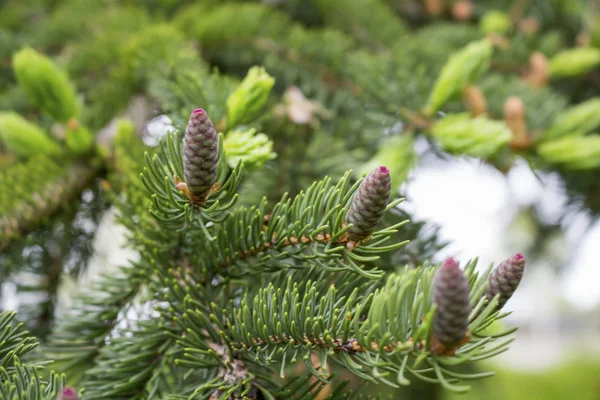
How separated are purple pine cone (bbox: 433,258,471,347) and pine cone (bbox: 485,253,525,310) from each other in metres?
0.05

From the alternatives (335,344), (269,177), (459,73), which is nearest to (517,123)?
(459,73)

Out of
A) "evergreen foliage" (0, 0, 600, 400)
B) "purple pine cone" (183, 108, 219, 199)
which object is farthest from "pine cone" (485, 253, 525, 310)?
"purple pine cone" (183, 108, 219, 199)

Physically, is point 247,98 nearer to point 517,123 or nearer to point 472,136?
point 472,136

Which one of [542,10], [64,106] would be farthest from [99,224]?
[542,10]

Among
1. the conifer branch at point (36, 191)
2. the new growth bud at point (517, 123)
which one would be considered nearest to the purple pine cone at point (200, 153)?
the conifer branch at point (36, 191)

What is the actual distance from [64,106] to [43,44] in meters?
0.36

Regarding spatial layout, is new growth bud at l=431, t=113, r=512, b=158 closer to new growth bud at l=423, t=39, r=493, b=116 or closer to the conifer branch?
new growth bud at l=423, t=39, r=493, b=116

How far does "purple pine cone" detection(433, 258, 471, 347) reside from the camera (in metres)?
0.22

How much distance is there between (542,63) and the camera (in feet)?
2.37

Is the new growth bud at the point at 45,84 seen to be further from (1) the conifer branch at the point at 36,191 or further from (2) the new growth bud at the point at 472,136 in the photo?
(2) the new growth bud at the point at 472,136

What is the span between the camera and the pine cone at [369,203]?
0.26 m

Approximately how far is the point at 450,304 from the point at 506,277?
2.4 inches

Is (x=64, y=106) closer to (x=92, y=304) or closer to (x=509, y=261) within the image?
(x=92, y=304)

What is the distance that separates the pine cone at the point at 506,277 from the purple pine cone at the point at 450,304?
48 millimetres
